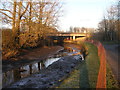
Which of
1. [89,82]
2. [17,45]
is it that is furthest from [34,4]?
[89,82]

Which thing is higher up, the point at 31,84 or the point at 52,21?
the point at 52,21

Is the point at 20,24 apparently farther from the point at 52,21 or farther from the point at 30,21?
the point at 52,21

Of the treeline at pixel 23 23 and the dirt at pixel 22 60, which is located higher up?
the treeline at pixel 23 23

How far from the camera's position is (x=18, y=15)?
20.9m

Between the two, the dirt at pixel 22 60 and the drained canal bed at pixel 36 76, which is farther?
the dirt at pixel 22 60

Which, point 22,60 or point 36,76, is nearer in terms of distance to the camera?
point 36,76

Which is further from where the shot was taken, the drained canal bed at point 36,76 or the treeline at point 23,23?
the treeline at point 23,23

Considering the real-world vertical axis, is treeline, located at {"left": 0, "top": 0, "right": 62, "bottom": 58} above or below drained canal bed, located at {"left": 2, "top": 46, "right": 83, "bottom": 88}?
above

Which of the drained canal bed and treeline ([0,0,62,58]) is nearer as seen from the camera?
the drained canal bed

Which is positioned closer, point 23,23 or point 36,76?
point 36,76

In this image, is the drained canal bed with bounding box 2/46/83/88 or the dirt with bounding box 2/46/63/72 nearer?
the drained canal bed with bounding box 2/46/83/88

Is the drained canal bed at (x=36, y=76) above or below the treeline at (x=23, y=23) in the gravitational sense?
below

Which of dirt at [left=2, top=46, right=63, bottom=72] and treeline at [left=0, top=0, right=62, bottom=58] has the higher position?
treeline at [left=0, top=0, right=62, bottom=58]

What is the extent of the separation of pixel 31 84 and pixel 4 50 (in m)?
11.2
